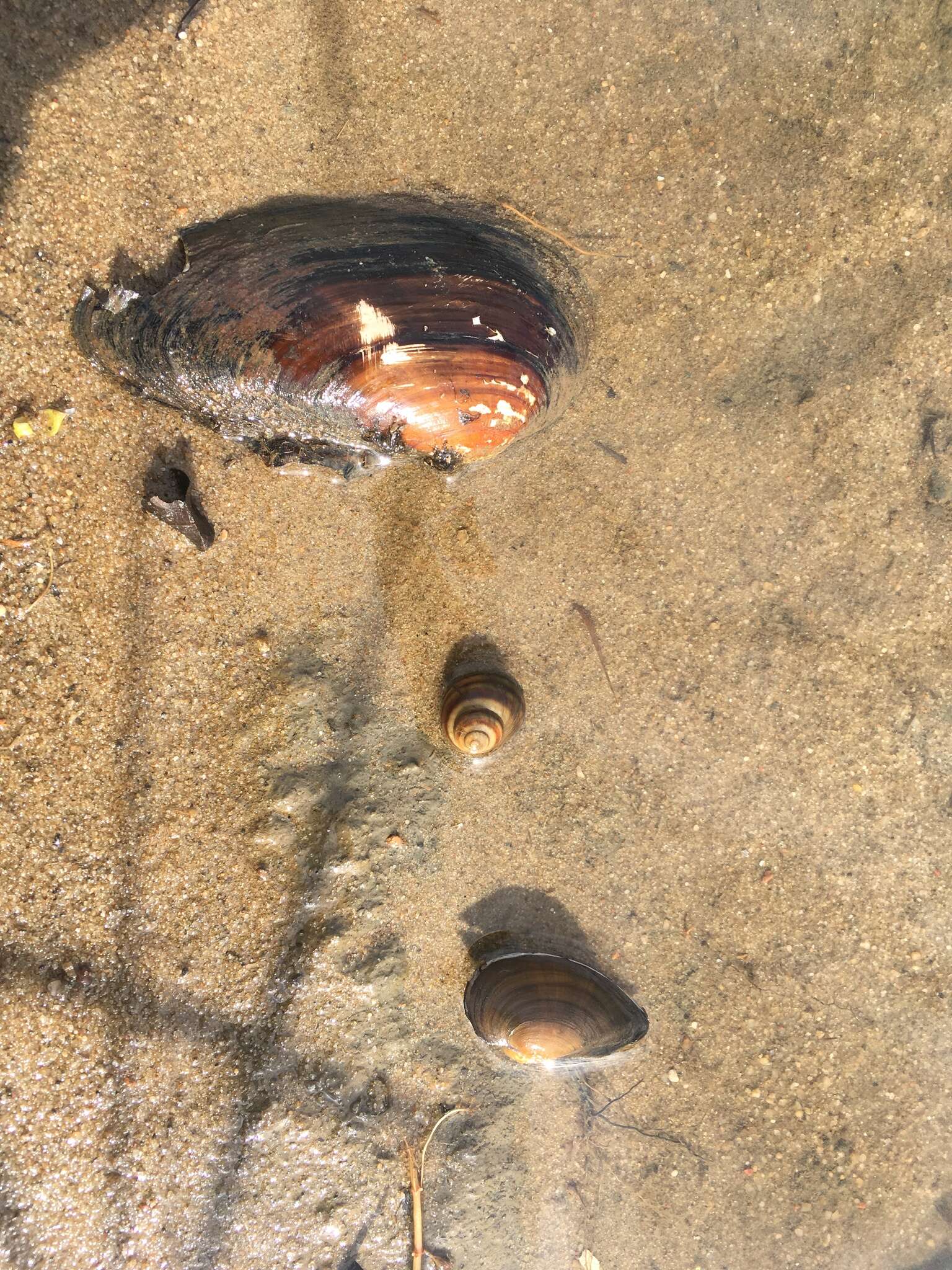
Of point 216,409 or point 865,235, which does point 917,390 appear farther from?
point 216,409

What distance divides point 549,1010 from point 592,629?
168cm

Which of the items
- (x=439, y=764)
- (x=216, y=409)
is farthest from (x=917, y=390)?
(x=216, y=409)

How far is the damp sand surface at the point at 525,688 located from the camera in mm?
2711

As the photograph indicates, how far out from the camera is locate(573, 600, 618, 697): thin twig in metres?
3.20

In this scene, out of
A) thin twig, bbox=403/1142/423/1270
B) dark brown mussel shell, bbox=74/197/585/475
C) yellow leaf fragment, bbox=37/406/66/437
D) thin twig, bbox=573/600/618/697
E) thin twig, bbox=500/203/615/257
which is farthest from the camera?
thin twig, bbox=573/600/618/697

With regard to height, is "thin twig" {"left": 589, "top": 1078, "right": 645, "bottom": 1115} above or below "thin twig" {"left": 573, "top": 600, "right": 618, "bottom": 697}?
below

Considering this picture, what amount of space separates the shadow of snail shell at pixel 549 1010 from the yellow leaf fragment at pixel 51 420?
9.36 ft

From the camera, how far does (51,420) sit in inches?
102

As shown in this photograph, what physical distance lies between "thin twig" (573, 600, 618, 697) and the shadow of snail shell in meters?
1.33

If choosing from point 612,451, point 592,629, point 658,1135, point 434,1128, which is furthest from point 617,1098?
point 612,451

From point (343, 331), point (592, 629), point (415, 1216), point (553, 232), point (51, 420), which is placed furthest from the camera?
point (592, 629)

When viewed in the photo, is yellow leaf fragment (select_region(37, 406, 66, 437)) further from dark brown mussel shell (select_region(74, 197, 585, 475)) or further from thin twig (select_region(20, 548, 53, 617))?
thin twig (select_region(20, 548, 53, 617))

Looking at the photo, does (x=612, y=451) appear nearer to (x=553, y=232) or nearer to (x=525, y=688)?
(x=553, y=232)

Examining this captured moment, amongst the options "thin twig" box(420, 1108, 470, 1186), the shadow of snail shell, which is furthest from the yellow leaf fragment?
"thin twig" box(420, 1108, 470, 1186)
